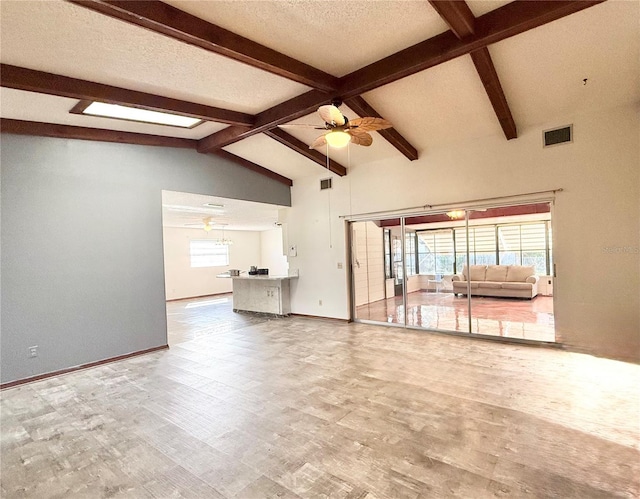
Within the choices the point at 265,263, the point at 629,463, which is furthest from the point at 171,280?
the point at 629,463

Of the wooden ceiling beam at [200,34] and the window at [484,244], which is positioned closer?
the wooden ceiling beam at [200,34]

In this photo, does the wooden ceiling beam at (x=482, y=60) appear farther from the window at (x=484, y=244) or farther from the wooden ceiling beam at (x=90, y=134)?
the wooden ceiling beam at (x=90, y=134)

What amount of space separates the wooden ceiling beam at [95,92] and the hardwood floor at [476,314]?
4724mm

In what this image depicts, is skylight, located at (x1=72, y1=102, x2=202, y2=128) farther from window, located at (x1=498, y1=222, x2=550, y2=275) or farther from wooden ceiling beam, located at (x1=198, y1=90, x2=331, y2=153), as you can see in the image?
window, located at (x1=498, y1=222, x2=550, y2=275)

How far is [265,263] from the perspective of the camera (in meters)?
13.2

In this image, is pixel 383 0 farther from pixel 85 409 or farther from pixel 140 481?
pixel 85 409

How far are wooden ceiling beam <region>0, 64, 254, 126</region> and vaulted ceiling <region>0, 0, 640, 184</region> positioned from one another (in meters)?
0.01

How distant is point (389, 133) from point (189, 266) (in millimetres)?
8398

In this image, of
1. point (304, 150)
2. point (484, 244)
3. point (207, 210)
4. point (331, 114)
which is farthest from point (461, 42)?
point (484, 244)

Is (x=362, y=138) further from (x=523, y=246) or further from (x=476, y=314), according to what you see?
(x=523, y=246)

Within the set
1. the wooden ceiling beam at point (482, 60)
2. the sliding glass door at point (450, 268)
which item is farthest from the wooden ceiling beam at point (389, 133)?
the sliding glass door at point (450, 268)

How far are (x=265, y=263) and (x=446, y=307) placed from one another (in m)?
7.67

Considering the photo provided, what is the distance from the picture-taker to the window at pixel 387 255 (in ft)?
26.5

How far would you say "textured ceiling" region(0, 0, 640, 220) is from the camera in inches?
103
